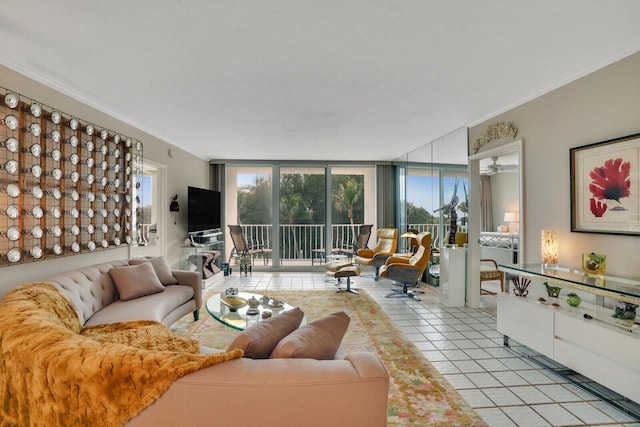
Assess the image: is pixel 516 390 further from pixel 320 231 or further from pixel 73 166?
pixel 320 231

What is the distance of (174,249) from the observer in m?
5.57

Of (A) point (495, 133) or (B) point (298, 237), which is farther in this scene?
(B) point (298, 237)

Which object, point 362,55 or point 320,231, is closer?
point 362,55

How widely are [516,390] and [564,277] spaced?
96cm

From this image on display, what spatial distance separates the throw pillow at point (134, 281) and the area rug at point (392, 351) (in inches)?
23.0

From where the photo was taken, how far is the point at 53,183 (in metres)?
2.98

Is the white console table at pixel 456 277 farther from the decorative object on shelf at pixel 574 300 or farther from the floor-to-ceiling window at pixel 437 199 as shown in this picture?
the decorative object on shelf at pixel 574 300

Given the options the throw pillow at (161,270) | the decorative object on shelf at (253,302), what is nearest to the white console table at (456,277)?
the decorative object on shelf at (253,302)

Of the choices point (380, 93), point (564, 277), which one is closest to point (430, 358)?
point (564, 277)

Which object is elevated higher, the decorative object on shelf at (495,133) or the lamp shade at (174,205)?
the decorative object on shelf at (495,133)

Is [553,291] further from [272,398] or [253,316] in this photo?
[272,398]

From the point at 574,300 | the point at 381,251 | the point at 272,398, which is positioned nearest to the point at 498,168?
the point at 381,251

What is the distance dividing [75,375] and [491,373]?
9.22 feet

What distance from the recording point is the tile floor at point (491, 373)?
2104 mm
